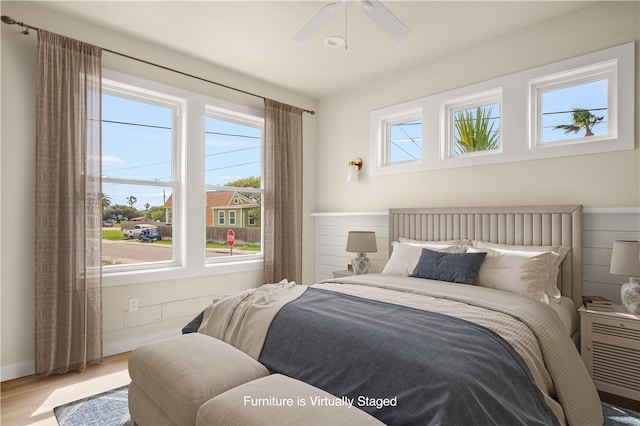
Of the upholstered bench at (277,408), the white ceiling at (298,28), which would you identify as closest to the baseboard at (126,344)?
the upholstered bench at (277,408)

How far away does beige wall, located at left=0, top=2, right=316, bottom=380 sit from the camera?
2738 millimetres

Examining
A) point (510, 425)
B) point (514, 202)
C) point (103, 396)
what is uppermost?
point (514, 202)

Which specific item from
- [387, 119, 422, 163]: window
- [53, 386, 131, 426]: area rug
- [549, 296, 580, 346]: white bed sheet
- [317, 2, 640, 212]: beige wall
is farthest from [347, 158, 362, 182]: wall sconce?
[53, 386, 131, 426]: area rug

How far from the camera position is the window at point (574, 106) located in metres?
2.91

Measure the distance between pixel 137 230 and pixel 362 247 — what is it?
231 centimetres

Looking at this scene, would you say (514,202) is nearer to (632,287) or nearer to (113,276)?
(632,287)

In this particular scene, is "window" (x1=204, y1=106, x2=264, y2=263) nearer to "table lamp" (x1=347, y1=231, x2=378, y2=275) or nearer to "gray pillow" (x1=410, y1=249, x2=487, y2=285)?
"table lamp" (x1=347, y1=231, x2=378, y2=275)

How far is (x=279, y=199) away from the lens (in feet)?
14.6

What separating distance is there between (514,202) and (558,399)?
195 centimetres

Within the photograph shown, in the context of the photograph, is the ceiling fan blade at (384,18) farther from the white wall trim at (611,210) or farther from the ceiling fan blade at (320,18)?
the white wall trim at (611,210)

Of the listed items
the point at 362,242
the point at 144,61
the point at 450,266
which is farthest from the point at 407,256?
the point at 144,61

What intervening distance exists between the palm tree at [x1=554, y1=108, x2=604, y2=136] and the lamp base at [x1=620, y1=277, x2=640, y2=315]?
4.18 ft

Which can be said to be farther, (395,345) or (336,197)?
(336,197)

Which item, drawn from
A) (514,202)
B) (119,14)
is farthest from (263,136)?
(514,202)
